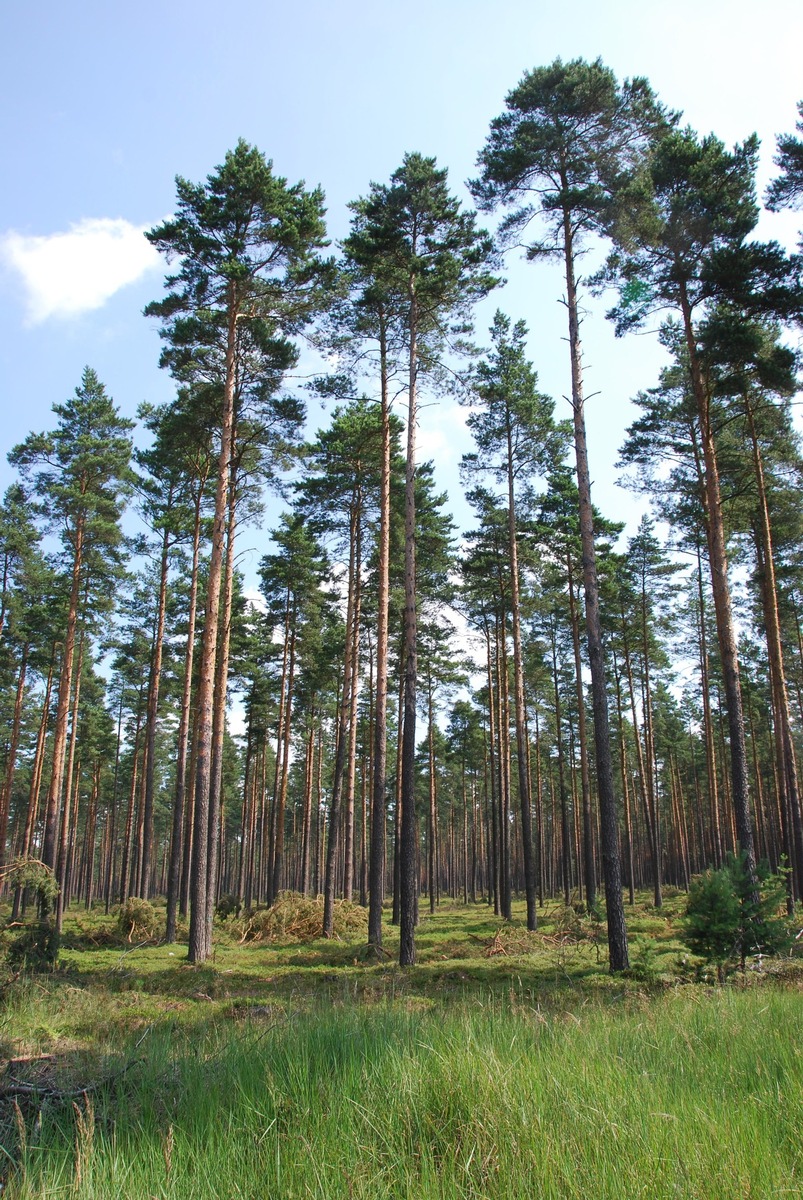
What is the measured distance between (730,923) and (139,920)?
1792cm

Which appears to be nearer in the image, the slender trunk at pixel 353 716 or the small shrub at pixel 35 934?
the small shrub at pixel 35 934

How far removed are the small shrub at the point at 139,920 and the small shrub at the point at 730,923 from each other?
659 inches

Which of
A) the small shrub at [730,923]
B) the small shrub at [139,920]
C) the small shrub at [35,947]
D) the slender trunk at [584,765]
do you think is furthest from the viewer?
the slender trunk at [584,765]

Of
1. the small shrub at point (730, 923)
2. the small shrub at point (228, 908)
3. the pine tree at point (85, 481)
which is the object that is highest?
the pine tree at point (85, 481)

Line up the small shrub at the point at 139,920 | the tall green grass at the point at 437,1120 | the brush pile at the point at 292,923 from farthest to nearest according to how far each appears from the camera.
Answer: the small shrub at the point at 139,920, the brush pile at the point at 292,923, the tall green grass at the point at 437,1120

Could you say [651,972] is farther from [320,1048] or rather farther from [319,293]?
[319,293]

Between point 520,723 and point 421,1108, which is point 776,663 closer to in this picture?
point 520,723

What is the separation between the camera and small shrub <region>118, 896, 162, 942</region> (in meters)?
21.2

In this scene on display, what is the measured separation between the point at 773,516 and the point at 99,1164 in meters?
24.3

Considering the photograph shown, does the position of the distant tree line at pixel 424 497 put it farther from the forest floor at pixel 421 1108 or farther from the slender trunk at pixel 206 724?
the forest floor at pixel 421 1108

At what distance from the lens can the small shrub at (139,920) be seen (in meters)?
21.2

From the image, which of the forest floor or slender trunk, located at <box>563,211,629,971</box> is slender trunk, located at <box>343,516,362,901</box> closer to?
slender trunk, located at <box>563,211,629,971</box>

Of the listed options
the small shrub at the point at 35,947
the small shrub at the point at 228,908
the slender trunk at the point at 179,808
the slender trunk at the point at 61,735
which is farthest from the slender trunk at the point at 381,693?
the slender trunk at the point at 61,735

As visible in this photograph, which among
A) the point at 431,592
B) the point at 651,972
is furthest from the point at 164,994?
the point at 431,592
